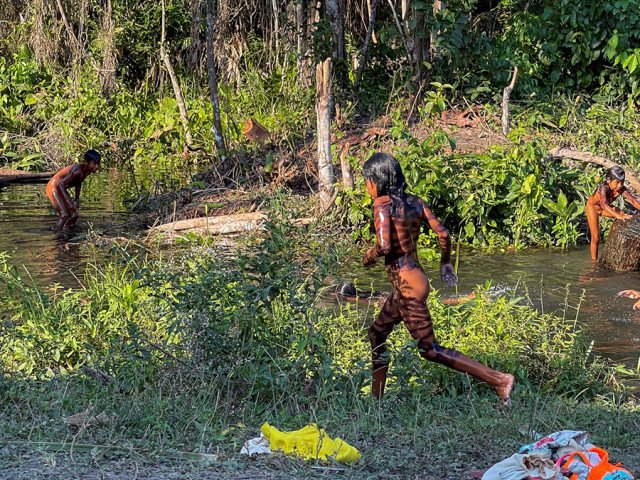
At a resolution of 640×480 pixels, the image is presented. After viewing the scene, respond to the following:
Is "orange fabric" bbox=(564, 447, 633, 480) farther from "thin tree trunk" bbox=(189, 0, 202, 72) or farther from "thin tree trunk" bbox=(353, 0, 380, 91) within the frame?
"thin tree trunk" bbox=(189, 0, 202, 72)

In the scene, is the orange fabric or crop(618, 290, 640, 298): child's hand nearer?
the orange fabric

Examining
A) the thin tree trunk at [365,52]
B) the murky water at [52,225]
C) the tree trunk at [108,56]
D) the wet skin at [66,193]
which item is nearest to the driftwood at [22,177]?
the murky water at [52,225]

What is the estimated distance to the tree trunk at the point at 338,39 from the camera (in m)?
15.4

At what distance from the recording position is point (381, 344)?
6195 mm

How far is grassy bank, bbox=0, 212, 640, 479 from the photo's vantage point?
5.04 m

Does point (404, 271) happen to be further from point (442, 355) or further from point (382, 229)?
point (442, 355)

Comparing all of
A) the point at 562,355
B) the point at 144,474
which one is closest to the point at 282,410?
the point at 144,474

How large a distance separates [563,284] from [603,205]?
1447mm

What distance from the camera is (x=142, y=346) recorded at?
6.52 metres

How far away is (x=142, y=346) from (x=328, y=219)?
497 cm

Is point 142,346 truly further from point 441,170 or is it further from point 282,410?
point 441,170

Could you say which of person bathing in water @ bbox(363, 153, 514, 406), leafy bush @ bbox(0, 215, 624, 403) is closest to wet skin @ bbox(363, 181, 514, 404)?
person bathing in water @ bbox(363, 153, 514, 406)

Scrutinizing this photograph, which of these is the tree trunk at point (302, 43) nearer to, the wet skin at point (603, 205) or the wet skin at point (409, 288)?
the wet skin at point (603, 205)

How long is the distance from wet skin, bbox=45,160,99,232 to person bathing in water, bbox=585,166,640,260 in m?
6.22
